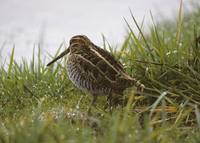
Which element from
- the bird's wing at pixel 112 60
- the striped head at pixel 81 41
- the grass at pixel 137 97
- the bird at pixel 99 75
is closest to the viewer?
the grass at pixel 137 97

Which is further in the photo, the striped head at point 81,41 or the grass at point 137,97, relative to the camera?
the striped head at point 81,41

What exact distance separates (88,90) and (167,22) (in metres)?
4.37

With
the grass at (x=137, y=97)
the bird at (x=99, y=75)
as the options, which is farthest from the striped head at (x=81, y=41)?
the grass at (x=137, y=97)

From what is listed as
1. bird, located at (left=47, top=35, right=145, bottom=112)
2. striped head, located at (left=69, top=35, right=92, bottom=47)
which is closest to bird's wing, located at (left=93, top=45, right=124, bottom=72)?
bird, located at (left=47, top=35, right=145, bottom=112)

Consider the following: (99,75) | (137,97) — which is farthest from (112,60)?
(137,97)

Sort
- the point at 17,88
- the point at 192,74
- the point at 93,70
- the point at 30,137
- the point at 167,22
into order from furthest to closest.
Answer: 1. the point at 167,22
2. the point at 17,88
3. the point at 192,74
4. the point at 93,70
5. the point at 30,137

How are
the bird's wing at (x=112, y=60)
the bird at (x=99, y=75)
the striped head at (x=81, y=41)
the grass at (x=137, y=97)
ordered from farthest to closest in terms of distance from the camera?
1. the striped head at (x=81, y=41)
2. the bird's wing at (x=112, y=60)
3. the bird at (x=99, y=75)
4. the grass at (x=137, y=97)

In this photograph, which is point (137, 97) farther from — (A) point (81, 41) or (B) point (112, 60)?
(A) point (81, 41)

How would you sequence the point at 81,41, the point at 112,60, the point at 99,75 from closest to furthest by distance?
1. the point at 99,75
2. the point at 112,60
3. the point at 81,41

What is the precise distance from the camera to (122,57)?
526 cm

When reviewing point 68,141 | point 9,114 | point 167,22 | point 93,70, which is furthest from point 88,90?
point 167,22

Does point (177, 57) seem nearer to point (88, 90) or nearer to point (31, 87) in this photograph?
point (88, 90)

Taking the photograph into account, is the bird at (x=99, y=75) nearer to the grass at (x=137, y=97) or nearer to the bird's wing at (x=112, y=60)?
the bird's wing at (x=112, y=60)

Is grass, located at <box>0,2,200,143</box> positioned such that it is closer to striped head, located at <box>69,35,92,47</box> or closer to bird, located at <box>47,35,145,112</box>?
bird, located at <box>47,35,145,112</box>
